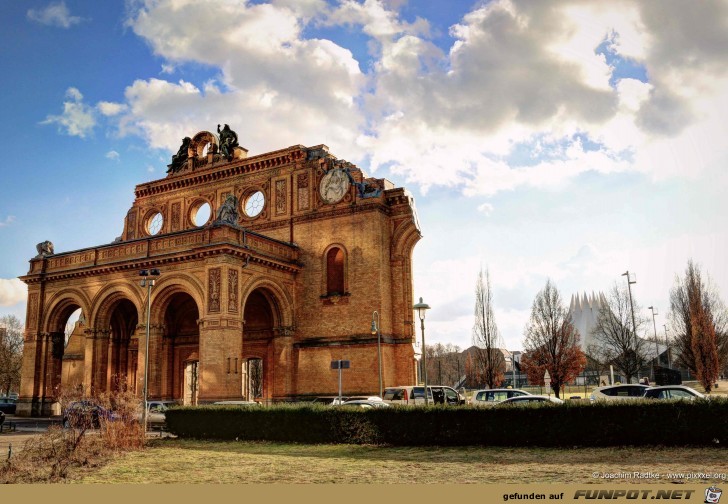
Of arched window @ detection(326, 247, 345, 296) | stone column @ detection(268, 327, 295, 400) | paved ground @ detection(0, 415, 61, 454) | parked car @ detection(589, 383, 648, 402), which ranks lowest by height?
paved ground @ detection(0, 415, 61, 454)

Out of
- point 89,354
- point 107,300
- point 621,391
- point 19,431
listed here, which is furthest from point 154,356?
point 621,391

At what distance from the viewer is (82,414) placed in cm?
1616

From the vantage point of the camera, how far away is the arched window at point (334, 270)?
1359 inches

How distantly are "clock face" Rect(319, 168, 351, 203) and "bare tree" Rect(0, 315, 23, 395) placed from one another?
4400 cm

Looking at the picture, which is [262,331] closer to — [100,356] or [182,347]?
[182,347]

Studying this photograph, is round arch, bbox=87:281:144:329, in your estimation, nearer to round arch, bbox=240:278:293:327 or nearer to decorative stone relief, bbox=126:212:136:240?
round arch, bbox=240:278:293:327

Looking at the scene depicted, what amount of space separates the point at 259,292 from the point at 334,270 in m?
4.31

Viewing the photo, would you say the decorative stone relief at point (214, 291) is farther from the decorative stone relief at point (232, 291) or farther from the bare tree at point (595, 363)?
the bare tree at point (595, 363)

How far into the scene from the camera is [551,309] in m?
43.1

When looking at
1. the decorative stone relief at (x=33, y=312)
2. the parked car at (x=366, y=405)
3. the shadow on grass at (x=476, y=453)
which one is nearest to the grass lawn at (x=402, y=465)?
the shadow on grass at (x=476, y=453)

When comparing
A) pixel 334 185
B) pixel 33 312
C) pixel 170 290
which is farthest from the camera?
pixel 33 312

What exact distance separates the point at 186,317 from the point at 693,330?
3441 centimetres

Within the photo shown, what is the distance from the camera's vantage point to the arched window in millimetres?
34531

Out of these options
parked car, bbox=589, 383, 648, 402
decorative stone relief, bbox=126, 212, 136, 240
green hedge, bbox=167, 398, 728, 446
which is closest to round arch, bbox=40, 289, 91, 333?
decorative stone relief, bbox=126, 212, 136, 240
